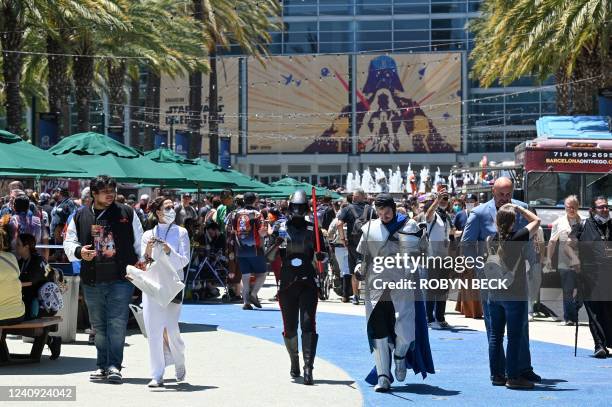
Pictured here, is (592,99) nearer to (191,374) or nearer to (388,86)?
(191,374)

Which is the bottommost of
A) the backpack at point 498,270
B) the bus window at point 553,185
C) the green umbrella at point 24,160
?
the backpack at point 498,270

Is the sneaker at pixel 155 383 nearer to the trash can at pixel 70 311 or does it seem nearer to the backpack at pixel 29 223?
the trash can at pixel 70 311

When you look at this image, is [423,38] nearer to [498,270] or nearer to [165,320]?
[498,270]

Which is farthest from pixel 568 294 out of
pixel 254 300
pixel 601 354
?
pixel 254 300

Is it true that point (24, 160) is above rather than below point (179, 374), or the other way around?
above

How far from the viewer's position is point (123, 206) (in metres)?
10.6

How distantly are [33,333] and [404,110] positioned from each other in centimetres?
7192

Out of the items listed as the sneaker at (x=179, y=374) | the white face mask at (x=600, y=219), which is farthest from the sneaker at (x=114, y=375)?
the white face mask at (x=600, y=219)

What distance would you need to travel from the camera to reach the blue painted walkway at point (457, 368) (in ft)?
32.3

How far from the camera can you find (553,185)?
23281mm

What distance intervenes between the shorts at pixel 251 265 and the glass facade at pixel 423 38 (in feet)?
212

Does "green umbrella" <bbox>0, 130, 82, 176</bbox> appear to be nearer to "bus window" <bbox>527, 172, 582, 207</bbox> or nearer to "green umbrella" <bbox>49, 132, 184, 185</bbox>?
"green umbrella" <bbox>49, 132, 184, 185</bbox>

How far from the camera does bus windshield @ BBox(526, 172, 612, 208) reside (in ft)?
76.4

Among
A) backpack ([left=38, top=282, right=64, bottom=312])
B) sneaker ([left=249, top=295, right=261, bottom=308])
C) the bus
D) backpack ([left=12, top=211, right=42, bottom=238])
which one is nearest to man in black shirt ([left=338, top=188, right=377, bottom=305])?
sneaker ([left=249, top=295, right=261, bottom=308])
